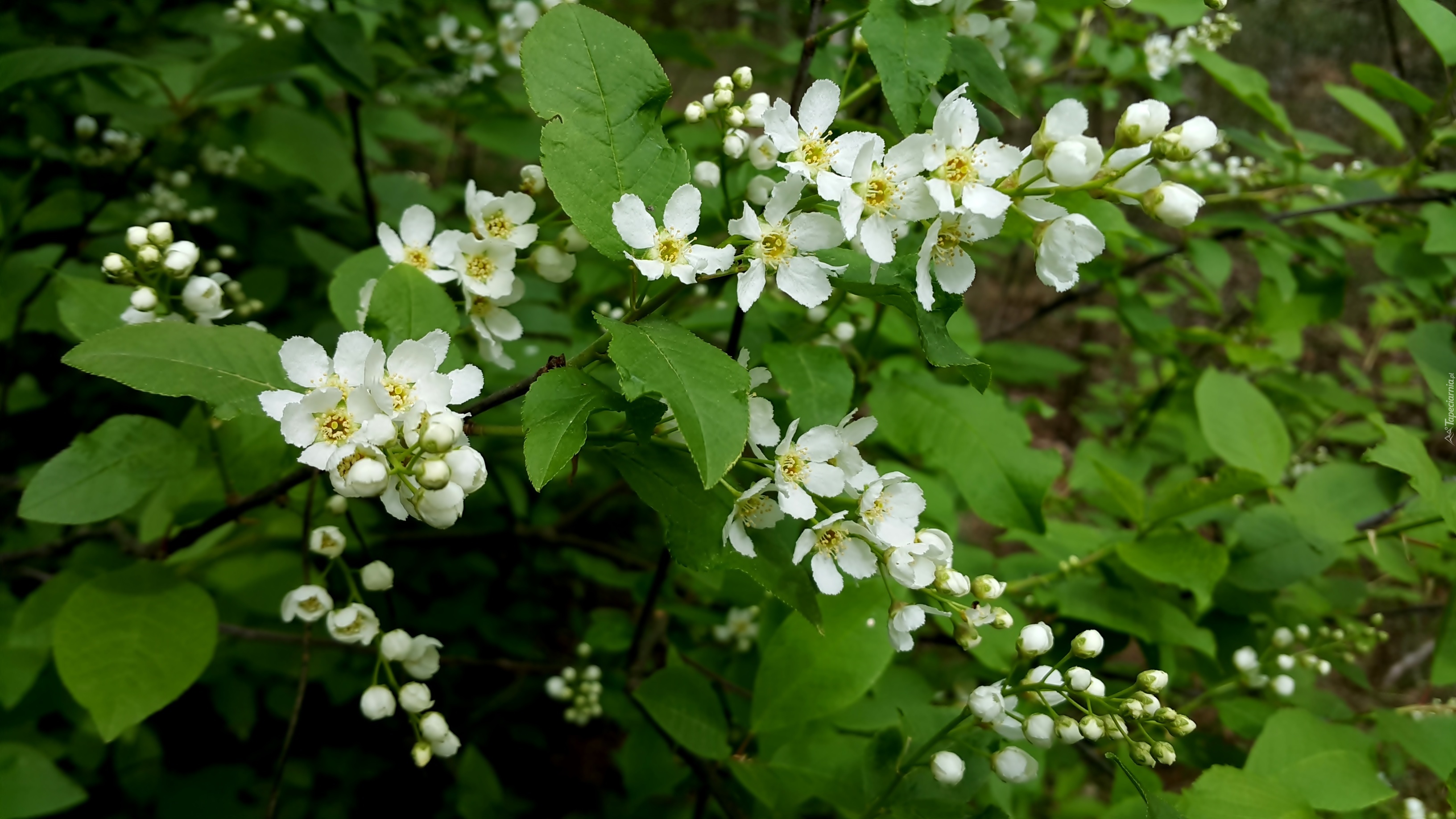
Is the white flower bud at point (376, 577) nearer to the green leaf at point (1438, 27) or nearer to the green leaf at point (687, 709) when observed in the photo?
the green leaf at point (687, 709)

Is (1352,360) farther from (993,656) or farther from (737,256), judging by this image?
(737,256)

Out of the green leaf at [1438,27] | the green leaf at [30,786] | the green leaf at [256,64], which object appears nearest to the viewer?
the green leaf at [30,786]

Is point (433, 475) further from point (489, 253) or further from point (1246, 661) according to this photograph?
point (1246, 661)

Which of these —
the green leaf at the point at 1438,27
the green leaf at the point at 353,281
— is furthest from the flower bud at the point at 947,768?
the green leaf at the point at 1438,27

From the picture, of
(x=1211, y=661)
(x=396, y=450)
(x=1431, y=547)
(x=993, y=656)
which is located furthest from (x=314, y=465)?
(x=1431, y=547)

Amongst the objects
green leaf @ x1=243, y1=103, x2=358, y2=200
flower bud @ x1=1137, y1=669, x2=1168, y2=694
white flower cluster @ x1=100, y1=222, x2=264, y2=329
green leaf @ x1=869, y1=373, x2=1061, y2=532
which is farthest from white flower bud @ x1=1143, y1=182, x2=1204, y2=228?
green leaf @ x1=243, y1=103, x2=358, y2=200

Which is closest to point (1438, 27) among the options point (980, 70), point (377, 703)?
point (980, 70)
